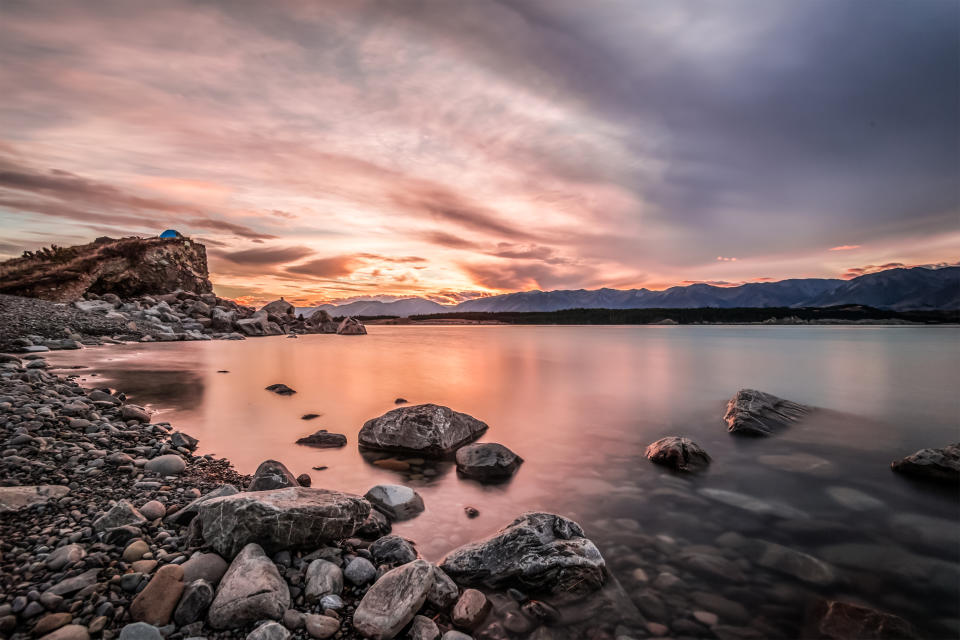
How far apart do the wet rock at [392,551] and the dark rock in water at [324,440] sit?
4.46 metres

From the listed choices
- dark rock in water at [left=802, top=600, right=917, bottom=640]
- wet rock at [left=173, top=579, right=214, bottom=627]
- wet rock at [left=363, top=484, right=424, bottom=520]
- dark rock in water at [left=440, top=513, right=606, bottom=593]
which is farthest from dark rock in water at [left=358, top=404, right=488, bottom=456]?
dark rock in water at [left=802, top=600, right=917, bottom=640]

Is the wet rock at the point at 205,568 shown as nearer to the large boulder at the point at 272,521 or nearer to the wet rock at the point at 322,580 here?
the large boulder at the point at 272,521

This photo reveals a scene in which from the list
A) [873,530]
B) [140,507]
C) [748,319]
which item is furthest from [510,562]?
[748,319]

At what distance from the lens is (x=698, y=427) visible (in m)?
10.1

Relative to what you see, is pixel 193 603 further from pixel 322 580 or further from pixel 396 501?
pixel 396 501

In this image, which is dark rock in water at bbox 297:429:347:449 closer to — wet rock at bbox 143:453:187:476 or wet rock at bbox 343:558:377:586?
wet rock at bbox 143:453:187:476

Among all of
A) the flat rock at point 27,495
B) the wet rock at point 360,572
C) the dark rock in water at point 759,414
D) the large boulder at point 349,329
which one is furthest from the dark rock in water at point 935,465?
the large boulder at point 349,329

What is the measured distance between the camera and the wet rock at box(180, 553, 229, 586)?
332 centimetres

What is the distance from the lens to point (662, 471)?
704 cm

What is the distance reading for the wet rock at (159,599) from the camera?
290 centimetres

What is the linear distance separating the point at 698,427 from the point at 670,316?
149463 mm

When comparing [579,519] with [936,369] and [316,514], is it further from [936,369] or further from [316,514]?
[936,369]

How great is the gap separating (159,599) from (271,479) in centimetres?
228

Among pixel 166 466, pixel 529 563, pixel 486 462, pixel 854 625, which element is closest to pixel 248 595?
pixel 529 563
